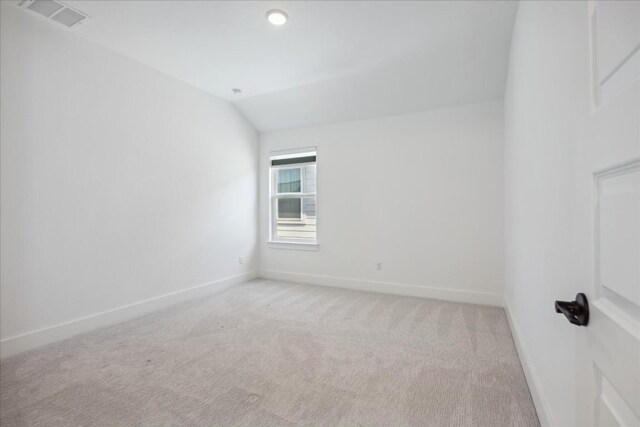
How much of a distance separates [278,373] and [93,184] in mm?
2505

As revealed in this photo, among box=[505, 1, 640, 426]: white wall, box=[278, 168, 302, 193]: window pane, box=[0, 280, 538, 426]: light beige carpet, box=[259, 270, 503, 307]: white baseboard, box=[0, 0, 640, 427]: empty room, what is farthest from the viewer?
box=[278, 168, 302, 193]: window pane

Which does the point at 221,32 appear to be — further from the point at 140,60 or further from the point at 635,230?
the point at 635,230

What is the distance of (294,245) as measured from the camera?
476 cm

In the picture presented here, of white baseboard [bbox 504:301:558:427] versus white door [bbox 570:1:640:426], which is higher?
white door [bbox 570:1:640:426]

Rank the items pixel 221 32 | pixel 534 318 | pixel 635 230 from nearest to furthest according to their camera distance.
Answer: pixel 635 230
pixel 534 318
pixel 221 32

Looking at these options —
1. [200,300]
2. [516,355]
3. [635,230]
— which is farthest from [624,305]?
[200,300]

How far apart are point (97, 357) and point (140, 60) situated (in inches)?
115

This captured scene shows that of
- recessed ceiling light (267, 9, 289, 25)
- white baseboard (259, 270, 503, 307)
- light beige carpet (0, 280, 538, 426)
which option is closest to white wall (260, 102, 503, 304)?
white baseboard (259, 270, 503, 307)

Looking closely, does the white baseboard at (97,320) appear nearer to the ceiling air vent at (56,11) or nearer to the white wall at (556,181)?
the ceiling air vent at (56,11)

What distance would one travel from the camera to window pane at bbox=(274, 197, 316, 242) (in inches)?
189

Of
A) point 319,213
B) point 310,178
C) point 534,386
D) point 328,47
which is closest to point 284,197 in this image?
point 310,178

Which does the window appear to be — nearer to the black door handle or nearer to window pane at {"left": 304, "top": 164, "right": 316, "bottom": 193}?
window pane at {"left": 304, "top": 164, "right": 316, "bottom": 193}

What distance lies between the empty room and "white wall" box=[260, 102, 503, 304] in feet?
0.09

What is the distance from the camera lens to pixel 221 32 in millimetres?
2715
